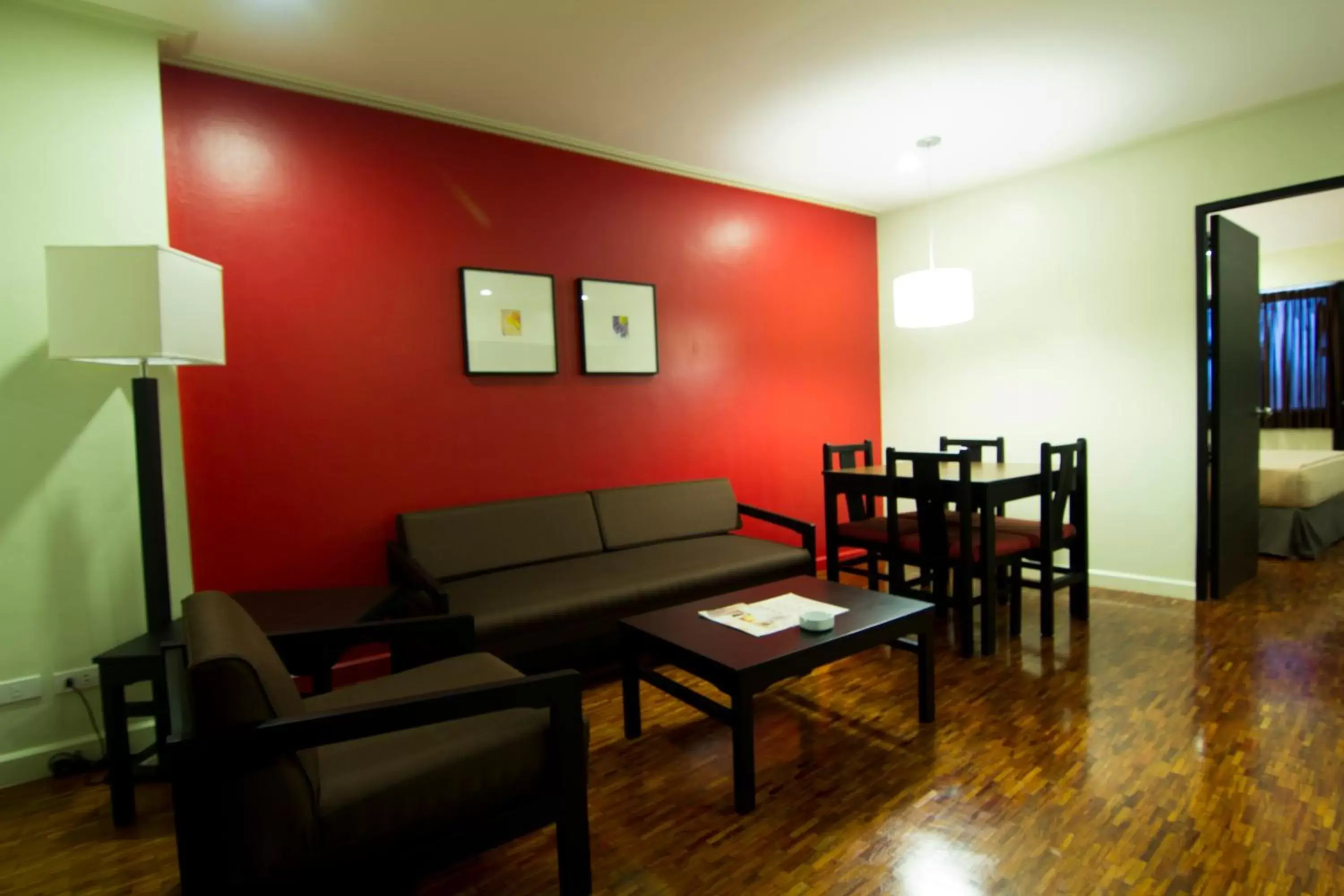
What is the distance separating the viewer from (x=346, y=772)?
145cm

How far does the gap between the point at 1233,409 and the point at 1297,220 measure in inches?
115

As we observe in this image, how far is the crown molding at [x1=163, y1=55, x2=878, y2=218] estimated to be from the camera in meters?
2.65

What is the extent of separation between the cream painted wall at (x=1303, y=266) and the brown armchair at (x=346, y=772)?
8.42m

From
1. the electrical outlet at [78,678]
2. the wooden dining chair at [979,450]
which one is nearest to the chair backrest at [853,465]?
the wooden dining chair at [979,450]

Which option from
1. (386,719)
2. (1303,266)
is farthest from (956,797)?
(1303,266)

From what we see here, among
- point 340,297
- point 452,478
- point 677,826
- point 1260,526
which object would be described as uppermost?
point 340,297

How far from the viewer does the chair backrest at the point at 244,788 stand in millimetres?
1224

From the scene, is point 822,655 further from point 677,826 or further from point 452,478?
point 452,478

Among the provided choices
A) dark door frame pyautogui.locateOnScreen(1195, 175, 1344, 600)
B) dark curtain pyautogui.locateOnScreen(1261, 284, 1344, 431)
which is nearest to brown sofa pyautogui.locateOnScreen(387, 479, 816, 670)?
dark door frame pyautogui.locateOnScreen(1195, 175, 1344, 600)

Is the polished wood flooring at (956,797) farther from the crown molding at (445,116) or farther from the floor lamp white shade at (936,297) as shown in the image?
the crown molding at (445,116)

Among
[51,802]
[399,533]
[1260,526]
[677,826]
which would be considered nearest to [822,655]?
[677,826]

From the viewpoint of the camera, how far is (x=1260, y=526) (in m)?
4.66

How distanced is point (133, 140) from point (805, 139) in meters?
2.95

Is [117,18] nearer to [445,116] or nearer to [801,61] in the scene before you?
[445,116]
